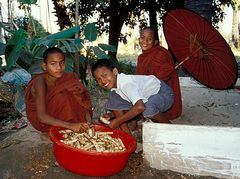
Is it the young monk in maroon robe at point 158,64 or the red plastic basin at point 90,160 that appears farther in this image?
the young monk in maroon robe at point 158,64

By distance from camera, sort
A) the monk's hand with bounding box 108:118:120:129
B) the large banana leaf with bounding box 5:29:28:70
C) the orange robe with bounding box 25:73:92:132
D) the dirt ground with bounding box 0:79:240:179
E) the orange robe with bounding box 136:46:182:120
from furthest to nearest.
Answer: the large banana leaf with bounding box 5:29:28:70
the orange robe with bounding box 136:46:182:120
the orange robe with bounding box 25:73:92:132
the monk's hand with bounding box 108:118:120:129
the dirt ground with bounding box 0:79:240:179

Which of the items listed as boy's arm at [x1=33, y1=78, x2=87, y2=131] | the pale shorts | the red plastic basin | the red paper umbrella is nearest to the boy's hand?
boy's arm at [x1=33, y1=78, x2=87, y2=131]

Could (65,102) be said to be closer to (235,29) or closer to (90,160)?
(90,160)

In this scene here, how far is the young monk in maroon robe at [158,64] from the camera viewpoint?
344cm

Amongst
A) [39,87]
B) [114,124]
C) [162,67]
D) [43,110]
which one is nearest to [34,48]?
[39,87]

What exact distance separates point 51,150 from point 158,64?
1436 millimetres

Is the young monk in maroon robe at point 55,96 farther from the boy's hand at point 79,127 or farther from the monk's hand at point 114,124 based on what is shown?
the monk's hand at point 114,124

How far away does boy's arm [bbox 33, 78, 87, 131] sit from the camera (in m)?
2.66

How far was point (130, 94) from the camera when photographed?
8.77 feet

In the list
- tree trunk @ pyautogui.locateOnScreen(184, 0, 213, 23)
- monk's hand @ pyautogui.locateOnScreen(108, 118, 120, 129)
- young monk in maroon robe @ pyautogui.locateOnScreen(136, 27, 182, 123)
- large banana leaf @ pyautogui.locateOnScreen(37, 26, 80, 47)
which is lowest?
monk's hand @ pyautogui.locateOnScreen(108, 118, 120, 129)

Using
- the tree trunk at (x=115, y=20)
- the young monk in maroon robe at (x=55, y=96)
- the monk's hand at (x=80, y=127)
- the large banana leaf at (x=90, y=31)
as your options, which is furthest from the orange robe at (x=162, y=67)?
the tree trunk at (x=115, y=20)

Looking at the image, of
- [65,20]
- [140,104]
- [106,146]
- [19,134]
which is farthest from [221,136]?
[65,20]

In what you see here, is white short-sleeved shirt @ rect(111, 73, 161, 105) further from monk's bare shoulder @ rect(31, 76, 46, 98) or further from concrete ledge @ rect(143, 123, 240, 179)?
monk's bare shoulder @ rect(31, 76, 46, 98)

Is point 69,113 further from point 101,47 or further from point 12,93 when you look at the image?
point 101,47
